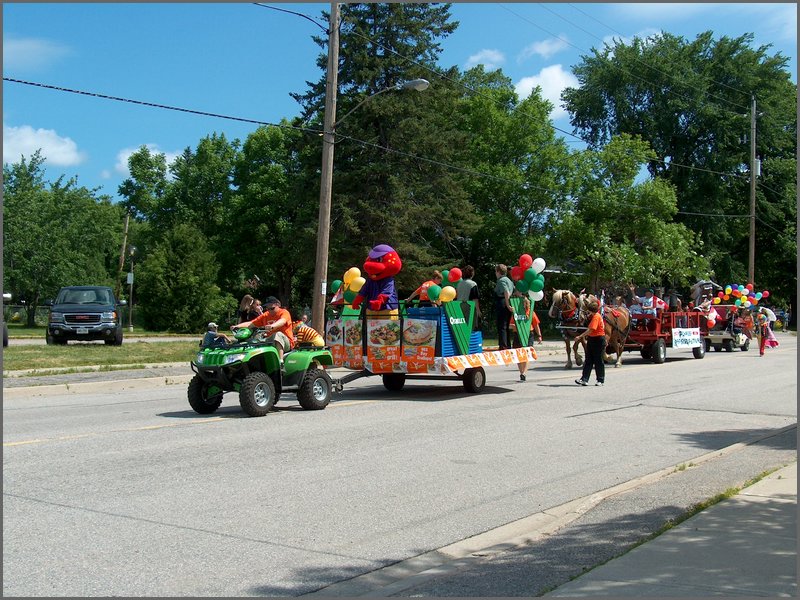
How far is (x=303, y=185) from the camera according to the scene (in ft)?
144

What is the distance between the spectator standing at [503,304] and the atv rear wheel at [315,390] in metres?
4.93

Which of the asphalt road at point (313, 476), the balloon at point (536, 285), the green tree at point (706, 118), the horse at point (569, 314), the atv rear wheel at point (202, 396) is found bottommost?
the asphalt road at point (313, 476)

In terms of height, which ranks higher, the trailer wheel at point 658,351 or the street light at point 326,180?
the street light at point 326,180

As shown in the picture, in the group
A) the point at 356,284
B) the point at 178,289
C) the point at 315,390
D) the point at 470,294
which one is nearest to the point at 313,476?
the point at 315,390

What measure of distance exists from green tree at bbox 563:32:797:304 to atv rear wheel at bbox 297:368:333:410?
4530 cm

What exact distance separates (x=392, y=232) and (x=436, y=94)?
8.54m

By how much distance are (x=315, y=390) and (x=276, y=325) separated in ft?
3.99

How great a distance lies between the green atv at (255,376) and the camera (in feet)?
40.9

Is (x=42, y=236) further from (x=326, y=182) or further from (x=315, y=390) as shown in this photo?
(x=315, y=390)

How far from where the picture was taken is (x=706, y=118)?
55.2 m

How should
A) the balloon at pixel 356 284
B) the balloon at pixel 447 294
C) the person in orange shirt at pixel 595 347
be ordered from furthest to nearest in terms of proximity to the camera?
the person in orange shirt at pixel 595 347 < the balloon at pixel 356 284 < the balloon at pixel 447 294

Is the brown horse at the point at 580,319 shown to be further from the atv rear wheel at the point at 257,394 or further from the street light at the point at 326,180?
the atv rear wheel at the point at 257,394

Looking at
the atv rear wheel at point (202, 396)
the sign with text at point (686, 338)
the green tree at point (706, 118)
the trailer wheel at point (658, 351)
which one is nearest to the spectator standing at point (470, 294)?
the atv rear wheel at point (202, 396)

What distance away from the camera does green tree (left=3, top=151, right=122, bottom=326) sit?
174 feet
